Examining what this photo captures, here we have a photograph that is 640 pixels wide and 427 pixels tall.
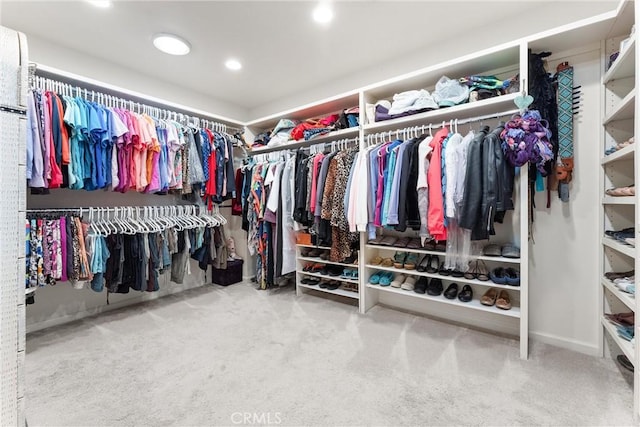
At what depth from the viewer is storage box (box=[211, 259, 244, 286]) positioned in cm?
346

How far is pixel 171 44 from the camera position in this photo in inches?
91.2

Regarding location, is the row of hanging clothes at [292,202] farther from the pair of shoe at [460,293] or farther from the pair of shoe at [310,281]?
the pair of shoe at [460,293]

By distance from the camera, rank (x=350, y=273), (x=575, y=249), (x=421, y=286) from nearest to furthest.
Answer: (x=575, y=249)
(x=421, y=286)
(x=350, y=273)

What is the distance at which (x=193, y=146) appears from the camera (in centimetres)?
282

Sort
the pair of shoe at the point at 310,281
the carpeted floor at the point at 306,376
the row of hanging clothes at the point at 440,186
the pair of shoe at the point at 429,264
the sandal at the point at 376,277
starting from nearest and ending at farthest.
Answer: the carpeted floor at the point at 306,376 → the row of hanging clothes at the point at 440,186 → the pair of shoe at the point at 429,264 → the sandal at the point at 376,277 → the pair of shoe at the point at 310,281

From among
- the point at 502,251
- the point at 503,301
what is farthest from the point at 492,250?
the point at 503,301

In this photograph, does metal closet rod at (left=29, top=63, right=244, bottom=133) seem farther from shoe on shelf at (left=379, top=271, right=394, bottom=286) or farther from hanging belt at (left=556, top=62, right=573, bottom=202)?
hanging belt at (left=556, top=62, right=573, bottom=202)

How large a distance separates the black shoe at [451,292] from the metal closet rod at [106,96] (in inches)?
120

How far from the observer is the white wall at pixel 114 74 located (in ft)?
7.42

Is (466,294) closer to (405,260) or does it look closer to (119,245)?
(405,260)

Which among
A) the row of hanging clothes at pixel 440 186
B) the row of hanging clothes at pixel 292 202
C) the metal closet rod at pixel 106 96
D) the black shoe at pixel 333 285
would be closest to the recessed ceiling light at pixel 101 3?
the metal closet rod at pixel 106 96

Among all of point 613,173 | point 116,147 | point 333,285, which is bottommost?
point 333,285

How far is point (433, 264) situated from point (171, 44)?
117 inches

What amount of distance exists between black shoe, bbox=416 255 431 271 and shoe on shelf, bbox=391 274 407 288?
0.74 feet
